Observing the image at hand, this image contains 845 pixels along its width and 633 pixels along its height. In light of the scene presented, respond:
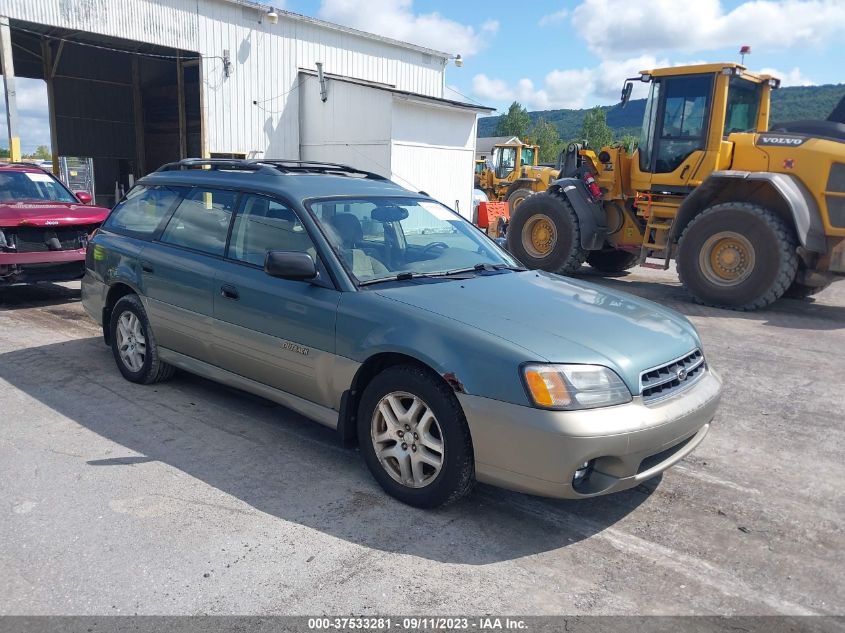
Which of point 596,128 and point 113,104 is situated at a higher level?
point 596,128

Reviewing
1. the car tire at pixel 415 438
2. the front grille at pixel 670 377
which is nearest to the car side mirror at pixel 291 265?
the car tire at pixel 415 438

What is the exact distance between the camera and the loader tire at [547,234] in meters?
11.1

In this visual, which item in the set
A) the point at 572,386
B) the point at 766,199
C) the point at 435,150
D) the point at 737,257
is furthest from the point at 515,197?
the point at 572,386

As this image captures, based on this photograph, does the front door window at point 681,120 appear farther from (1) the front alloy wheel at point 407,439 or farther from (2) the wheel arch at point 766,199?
(1) the front alloy wheel at point 407,439

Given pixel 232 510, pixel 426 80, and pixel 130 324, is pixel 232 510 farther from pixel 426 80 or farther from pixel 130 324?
pixel 426 80

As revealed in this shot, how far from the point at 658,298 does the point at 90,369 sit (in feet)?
25.2

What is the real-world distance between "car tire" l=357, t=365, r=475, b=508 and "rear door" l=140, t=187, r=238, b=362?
61.1 inches

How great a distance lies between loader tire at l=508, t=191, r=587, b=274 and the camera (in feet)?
36.4

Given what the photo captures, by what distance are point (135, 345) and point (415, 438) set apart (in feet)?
9.54

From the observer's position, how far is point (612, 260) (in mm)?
12320

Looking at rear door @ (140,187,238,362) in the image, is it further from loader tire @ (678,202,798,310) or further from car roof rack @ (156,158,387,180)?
loader tire @ (678,202,798,310)

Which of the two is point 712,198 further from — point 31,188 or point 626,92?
point 31,188

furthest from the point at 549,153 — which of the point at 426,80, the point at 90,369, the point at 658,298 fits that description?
the point at 90,369

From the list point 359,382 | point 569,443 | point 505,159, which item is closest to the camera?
point 569,443
